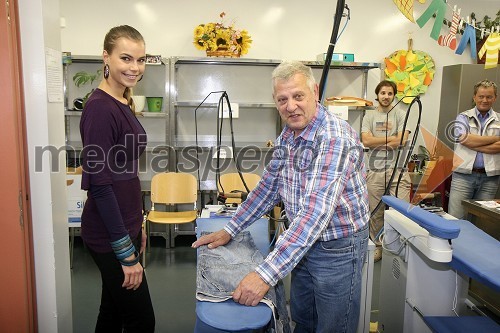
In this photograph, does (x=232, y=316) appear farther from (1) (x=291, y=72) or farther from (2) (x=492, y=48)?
(2) (x=492, y=48)

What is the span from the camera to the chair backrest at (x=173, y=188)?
362 centimetres

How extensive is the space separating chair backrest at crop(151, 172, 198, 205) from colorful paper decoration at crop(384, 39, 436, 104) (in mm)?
2377

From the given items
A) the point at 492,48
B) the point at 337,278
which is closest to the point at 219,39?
the point at 492,48

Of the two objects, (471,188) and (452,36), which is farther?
(471,188)

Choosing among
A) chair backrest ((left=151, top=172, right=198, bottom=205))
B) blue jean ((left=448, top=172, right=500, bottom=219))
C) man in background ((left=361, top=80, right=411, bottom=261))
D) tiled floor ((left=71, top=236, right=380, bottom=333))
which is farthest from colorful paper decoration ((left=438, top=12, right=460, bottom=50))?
chair backrest ((left=151, top=172, right=198, bottom=205))

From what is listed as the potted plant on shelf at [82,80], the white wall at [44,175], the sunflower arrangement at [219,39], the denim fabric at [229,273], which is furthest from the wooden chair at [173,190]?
the denim fabric at [229,273]

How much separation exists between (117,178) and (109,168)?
0.07 metres

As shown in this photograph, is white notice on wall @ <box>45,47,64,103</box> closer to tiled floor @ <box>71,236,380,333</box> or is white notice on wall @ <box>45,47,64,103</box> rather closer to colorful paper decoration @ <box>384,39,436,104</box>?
tiled floor @ <box>71,236,380,333</box>

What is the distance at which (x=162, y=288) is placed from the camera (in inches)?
115

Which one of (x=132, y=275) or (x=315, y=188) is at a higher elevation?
(x=315, y=188)

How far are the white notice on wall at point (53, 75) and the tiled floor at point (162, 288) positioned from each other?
1446mm

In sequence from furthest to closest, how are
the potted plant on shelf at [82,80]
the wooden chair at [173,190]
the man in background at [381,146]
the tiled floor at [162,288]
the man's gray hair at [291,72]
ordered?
the potted plant on shelf at [82,80] → the wooden chair at [173,190] → the man in background at [381,146] → the tiled floor at [162,288] → the man's gray hair at [291,72]

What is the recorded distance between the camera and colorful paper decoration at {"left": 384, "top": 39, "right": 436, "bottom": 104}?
419 cm

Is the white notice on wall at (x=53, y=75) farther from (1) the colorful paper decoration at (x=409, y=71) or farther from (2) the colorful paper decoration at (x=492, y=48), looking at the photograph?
(1) the colorful paper decoration at (x=409, y=71)
